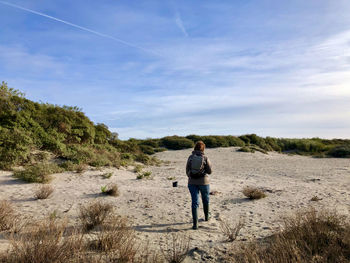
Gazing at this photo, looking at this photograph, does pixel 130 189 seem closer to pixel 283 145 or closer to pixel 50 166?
pixel 50 166

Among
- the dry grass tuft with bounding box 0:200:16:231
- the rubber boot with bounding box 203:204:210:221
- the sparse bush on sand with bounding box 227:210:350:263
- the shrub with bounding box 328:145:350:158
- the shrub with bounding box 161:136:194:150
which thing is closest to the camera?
the sparse bush on sand with bounding box 227:210:350:263

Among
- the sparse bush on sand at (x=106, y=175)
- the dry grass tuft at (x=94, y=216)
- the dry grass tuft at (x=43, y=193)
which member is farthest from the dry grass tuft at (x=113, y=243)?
the sparse bush on sand at (x=106, y=175)

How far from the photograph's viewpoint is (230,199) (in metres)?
8.87

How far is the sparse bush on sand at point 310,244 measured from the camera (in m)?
3.38

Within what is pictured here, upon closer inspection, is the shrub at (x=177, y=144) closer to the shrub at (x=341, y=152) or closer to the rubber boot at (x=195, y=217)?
the shrub at (x=341, y=152)

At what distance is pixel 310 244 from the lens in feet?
13.0

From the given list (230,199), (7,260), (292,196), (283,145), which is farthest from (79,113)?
(283,145)

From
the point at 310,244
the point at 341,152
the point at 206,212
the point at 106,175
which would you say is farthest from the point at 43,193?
the point at 341,152

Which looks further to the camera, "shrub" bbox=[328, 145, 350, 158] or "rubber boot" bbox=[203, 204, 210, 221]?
"shrub" bbox=[328, 145, 350, 158]

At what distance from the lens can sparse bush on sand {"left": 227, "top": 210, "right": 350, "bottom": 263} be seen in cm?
338

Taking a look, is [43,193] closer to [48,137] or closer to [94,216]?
[94,216]

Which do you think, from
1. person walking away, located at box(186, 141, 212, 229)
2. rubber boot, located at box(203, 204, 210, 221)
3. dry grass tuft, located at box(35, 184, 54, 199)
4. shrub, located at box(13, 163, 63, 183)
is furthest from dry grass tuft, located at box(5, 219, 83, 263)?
shrub, located at box(13, 163, 63, 183)

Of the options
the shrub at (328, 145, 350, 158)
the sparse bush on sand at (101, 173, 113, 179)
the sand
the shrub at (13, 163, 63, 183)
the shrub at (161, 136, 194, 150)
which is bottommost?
the sand

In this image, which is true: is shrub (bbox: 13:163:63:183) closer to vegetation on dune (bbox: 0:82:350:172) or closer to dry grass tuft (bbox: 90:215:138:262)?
vegetation on dune (bbox: 0:82:350:172)
